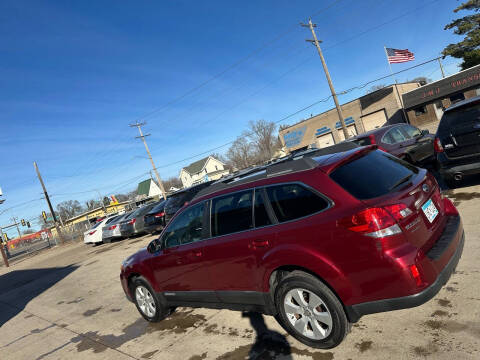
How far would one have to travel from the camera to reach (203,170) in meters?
79.5

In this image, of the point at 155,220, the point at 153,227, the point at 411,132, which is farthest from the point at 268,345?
the point at 153,227

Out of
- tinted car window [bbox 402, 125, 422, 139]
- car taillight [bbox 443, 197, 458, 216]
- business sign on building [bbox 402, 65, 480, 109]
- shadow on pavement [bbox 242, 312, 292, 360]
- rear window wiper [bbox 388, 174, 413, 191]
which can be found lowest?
shadow on pavement [bbox 242, 312, 292, 360]

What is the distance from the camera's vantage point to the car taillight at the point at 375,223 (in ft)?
8.13

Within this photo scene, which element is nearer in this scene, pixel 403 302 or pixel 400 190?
pixel 403 302

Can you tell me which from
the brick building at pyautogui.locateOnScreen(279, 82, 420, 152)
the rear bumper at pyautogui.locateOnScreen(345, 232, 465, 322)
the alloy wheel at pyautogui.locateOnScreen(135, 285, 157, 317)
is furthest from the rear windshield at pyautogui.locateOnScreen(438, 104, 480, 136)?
the brick building at pyautogui.locateOnScreen(279, 82, 420, 152)

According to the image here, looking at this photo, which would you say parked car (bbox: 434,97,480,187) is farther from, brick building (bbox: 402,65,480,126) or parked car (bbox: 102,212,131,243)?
brick building (bbox: 402,65,480,126)

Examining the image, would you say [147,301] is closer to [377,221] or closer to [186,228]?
[186,228]

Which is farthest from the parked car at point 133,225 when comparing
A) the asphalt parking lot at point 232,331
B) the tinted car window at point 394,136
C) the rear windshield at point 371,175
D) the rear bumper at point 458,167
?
the rear windshield at point 371,175

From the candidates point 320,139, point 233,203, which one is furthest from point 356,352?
point 320,139

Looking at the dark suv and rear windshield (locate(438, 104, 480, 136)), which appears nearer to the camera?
the dark suv

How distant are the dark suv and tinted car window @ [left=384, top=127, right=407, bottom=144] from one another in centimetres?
586

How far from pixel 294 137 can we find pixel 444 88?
1990cm

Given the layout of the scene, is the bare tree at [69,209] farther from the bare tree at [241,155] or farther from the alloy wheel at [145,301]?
the alloy wheel at [145,301]

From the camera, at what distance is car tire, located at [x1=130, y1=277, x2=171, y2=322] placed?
4.58 metres
